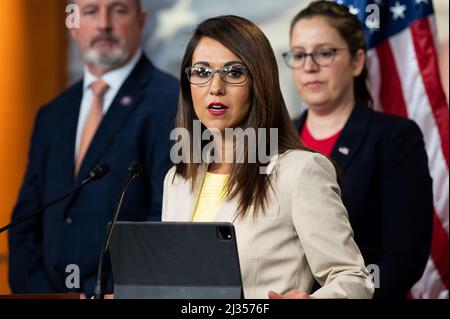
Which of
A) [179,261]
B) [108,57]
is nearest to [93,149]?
[108,57]

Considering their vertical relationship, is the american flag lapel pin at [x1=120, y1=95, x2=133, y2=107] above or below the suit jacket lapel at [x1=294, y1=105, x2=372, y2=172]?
above

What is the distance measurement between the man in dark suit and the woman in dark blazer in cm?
67

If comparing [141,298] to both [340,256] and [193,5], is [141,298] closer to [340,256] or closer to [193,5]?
[340,256]

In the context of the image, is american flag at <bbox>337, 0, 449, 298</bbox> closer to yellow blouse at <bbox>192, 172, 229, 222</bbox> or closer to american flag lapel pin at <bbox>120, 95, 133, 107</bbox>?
american flag lapel pin at <bbox>120, 95, 133, 107</bbox>

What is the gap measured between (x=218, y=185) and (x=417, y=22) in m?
2.04

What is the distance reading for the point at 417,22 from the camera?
14.4 ft

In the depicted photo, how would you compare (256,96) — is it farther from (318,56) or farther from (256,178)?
(318,56)

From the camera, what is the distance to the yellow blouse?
106 inches

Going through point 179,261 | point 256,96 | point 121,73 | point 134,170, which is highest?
point 121,73

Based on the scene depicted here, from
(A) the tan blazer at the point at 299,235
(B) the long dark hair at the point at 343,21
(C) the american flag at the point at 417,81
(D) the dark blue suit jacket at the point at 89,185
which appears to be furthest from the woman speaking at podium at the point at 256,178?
(C) the american flag at the point at 417,81

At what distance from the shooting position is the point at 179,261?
7.34ft

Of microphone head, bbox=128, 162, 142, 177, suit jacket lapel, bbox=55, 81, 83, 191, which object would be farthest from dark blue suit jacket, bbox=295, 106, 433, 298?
suit jacket lapel, bbox=55, 81, 83, 191

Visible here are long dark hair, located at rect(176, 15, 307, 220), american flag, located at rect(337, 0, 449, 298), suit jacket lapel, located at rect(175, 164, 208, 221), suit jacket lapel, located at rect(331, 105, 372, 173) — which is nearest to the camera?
long dark hair, located at rect(176, 15, 307, 220)

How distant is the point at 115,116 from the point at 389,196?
53.3 inches
